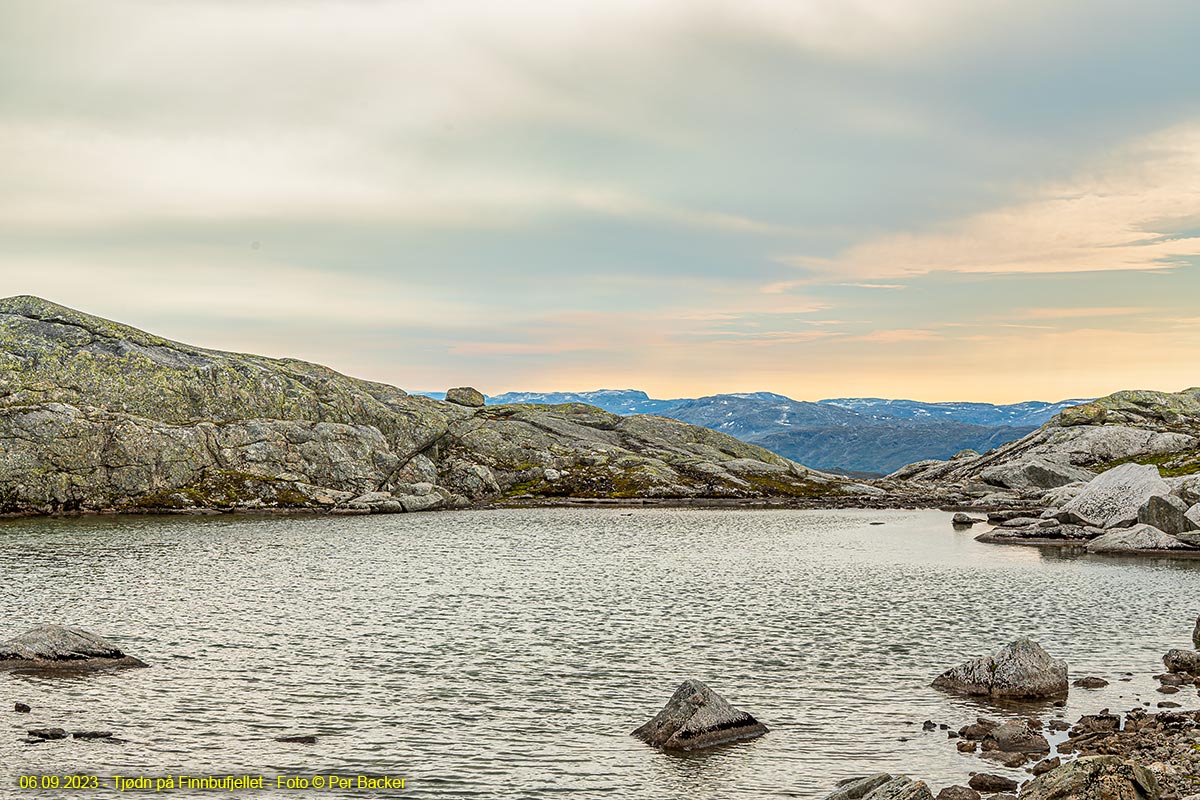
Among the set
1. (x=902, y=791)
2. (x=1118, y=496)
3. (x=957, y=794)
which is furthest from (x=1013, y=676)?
(x=1118, y=496)

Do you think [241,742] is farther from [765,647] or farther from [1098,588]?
[1098,588]

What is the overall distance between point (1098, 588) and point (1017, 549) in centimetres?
4138


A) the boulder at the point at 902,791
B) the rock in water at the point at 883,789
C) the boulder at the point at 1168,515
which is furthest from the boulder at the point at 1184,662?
the boulder at the point at 1168,515

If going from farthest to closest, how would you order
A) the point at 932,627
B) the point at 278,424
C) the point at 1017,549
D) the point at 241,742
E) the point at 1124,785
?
the point at 278,424 < the point at 1017,549 < the point at 932,627 < the point at 241,742 < the point at 1124,785

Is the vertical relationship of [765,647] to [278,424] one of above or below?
below

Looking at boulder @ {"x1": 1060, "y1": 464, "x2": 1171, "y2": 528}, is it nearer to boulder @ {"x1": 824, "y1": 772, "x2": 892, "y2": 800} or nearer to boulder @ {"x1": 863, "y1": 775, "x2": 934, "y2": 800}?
boulder @ {"x1": 824, "y1": 772, "x2": 892, "y2": 800}

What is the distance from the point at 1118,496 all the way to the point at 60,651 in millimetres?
129983

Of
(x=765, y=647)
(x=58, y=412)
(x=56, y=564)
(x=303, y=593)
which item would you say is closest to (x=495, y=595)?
(x=303, y=593)

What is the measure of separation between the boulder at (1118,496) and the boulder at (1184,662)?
280ft

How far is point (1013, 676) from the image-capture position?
39.9m

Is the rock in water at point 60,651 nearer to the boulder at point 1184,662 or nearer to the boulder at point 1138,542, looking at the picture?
the boulder at point 1184,662

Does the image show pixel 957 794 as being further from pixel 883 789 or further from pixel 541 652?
pixel 541 652

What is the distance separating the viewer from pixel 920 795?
23641mm

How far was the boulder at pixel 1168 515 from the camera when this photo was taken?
112062mm
